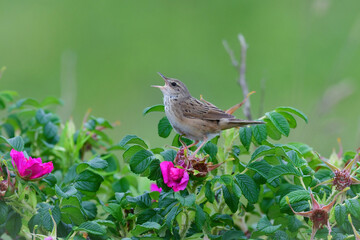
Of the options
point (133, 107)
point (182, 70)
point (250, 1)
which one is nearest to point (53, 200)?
point (133, 107)

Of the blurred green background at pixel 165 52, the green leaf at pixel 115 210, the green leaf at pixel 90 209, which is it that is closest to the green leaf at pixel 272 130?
the green leaf at pixel 115 210

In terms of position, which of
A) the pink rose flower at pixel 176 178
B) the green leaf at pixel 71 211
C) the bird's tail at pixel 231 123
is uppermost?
the bird's tail at pixel 231 123

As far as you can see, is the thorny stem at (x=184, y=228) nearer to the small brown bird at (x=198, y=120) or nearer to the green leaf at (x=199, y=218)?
the green leaf at (x=199, y=218)

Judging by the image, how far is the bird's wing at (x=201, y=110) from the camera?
3.56 meters

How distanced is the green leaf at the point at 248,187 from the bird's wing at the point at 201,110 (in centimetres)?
51

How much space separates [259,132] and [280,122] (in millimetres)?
113

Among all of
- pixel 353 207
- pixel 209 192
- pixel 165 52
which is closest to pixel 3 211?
pixel 209 192

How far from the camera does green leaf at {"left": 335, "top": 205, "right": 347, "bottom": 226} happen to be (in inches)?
110

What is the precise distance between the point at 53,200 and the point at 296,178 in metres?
1.15

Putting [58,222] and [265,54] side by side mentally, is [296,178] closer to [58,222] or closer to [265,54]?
[58,222]

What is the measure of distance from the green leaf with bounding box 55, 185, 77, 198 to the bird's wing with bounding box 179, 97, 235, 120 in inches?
36.2

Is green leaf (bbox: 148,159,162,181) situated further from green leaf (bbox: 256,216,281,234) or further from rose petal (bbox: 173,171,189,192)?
green leaf (bbox: 256,216,281,234)

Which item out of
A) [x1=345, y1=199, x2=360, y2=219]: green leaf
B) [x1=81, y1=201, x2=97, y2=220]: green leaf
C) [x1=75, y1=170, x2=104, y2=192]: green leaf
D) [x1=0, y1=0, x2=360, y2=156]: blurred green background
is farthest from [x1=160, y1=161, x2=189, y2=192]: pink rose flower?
[x1=0, y1=0, x2=360, y2=156]: blurred green background

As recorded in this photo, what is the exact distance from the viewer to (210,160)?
3.23m
